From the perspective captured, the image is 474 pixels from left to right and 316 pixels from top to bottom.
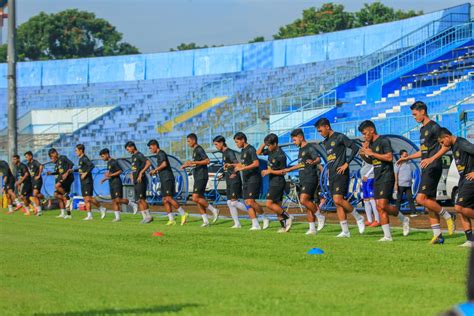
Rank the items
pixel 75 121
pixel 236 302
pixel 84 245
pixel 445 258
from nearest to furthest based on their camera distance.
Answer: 1. pixel 236 302
2. pixel 445 258
3. pixel 84 245
4. pixel 75 121

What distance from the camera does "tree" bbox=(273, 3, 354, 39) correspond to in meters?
92.8

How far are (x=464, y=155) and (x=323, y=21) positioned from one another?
8044 centimetres

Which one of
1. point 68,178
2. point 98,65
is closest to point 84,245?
point 68,178

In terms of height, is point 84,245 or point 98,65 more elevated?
point 98,65

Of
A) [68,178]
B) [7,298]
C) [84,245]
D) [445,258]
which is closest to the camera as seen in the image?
[7,298]

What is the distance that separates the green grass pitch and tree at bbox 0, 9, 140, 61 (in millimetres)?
87327

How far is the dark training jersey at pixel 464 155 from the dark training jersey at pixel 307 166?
4488 mm

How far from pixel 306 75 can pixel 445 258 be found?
47.8 meters

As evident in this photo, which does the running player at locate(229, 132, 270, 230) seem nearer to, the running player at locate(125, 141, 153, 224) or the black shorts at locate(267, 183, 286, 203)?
the black shorts at locate(267, 183, 286, 203)

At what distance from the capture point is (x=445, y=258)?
42.0 feet

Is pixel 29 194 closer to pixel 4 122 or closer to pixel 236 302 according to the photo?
pixel 236 302

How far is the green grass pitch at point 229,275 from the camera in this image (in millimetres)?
8633

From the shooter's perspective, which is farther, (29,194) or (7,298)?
(29,194)

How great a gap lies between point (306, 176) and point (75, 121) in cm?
4967
